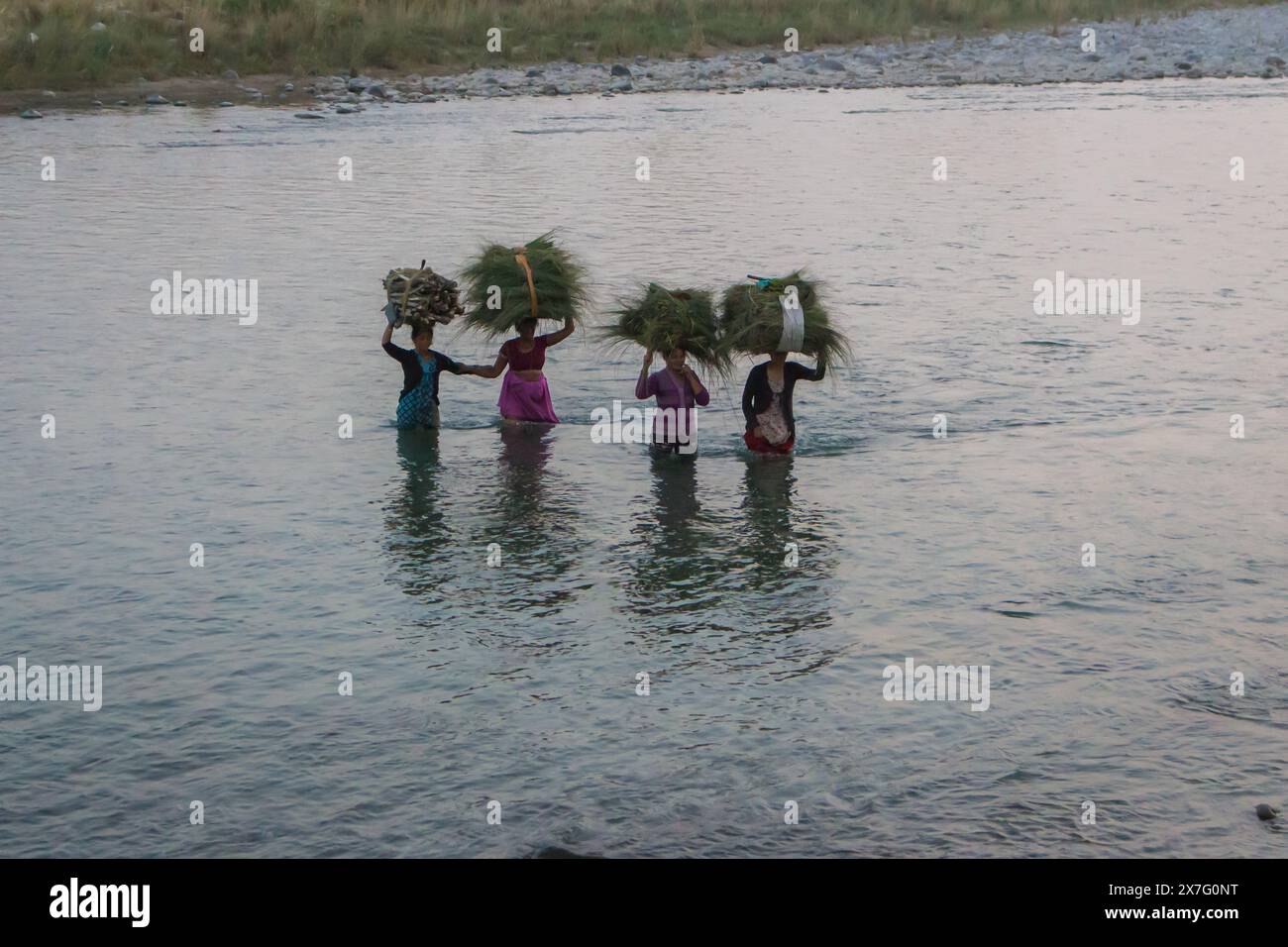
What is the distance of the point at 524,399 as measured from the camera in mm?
11211

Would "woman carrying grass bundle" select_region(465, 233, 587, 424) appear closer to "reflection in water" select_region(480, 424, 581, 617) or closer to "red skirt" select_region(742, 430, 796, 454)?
"reflection in water" select_region(480, 424, 581, 617)

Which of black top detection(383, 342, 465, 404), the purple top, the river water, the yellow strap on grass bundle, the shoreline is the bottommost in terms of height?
the river water

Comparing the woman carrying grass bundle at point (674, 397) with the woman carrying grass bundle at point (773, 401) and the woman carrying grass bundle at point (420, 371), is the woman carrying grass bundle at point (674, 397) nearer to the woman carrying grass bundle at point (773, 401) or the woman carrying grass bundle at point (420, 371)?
the woman carrying grass bundle at point (773, 401)

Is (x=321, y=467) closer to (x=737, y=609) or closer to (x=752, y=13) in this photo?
(x=737, y=609)

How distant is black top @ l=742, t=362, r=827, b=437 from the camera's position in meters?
10.2

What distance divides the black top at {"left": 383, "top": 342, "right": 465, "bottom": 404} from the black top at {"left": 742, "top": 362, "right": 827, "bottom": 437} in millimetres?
1778

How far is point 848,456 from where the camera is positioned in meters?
10.8

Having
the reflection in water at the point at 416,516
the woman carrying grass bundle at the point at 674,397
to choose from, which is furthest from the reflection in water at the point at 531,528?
the woman carrying grass bundle at the point at 674,397

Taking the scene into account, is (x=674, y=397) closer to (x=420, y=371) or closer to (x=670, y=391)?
(x=670, y=391)

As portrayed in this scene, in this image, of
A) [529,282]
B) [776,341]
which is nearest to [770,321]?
[776,341]

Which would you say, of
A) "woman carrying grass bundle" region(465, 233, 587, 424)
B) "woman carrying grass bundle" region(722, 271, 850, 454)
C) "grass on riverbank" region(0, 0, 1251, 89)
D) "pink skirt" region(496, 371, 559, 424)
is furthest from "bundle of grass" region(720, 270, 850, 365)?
"grass on riverbank" region(0, 0, 1251, 89)

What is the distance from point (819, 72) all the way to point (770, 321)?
90.3ft

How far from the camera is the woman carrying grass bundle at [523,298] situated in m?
10.7
